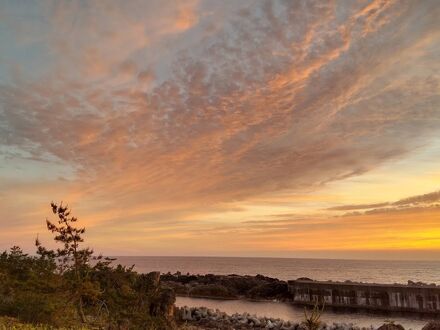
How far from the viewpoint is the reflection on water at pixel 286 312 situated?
3475cm

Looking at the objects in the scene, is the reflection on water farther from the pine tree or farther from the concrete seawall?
the pine tree

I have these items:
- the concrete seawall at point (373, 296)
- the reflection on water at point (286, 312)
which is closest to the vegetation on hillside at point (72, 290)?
the reflection on water at point (286, 312)

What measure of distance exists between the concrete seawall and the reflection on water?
2.59 metres

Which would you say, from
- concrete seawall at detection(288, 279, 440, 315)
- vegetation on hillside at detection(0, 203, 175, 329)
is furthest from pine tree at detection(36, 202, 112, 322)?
concrete seawall at detection(288, 279, 440, 315)

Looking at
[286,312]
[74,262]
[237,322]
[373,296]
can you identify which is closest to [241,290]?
[286,312]

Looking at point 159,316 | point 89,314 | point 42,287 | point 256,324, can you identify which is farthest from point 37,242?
point 256,324

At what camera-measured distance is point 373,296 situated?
138 feet

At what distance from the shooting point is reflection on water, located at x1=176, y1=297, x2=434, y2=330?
114 ft

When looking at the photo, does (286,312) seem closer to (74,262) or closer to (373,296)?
(373,296)

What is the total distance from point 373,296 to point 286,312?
8803mm

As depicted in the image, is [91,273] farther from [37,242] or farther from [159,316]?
[159,316]

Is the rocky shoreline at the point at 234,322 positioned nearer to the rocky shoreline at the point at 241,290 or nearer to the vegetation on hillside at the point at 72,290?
the vegetation on hillside at the point at 72,290

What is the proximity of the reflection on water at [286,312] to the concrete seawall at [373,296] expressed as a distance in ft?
8.50

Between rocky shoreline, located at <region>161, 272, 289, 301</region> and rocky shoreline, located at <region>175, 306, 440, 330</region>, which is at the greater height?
rocky shoreline, located at <region>161, 272, 289, 301</region>
